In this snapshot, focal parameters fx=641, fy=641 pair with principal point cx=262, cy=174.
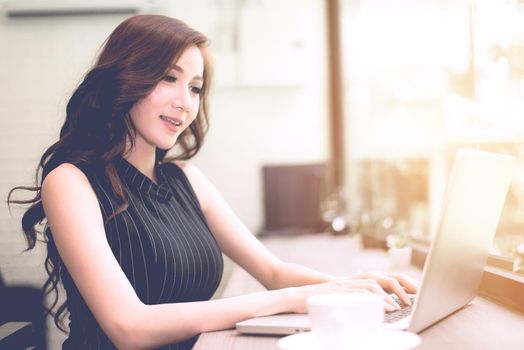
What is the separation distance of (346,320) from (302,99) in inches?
107

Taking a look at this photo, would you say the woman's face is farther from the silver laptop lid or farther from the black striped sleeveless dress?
the silver laptop lid

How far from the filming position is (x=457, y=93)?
215 cm

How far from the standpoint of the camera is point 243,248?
1646mm

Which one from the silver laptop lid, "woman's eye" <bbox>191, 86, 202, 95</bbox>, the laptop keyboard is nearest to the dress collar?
"woman's eye" <bbox>191, 86, 202, 95</bbox>

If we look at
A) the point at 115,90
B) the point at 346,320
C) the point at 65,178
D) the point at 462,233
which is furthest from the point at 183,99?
the point at 346,320

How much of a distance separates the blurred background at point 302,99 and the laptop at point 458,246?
115cm

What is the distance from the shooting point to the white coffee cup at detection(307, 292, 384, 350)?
2.28 feet

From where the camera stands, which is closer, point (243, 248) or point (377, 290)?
point (377, 290)

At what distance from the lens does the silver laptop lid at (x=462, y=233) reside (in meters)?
0.82

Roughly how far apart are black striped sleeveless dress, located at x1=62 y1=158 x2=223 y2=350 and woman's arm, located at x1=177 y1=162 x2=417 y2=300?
0.13m

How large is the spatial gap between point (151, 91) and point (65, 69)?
165 centimetres

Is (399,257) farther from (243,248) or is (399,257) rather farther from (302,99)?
(302,99)

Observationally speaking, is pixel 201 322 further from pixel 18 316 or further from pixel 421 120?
pixel 421 120

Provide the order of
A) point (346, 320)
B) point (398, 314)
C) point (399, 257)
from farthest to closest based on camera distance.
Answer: point (399, 257) → point (398, 314) → point (346, 320)
